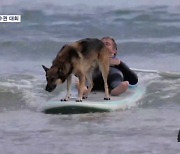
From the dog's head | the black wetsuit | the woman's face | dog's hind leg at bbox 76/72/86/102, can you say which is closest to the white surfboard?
dog's hind leg at bbox 76/72/86/102

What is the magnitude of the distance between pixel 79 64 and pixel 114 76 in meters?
1.02

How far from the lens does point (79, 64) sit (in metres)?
10.1

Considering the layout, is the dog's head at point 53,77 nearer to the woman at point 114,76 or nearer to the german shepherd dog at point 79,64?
the german shepherd dog at point 79,64

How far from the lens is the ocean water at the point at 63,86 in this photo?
332 inches

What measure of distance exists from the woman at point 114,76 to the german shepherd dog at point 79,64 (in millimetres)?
228

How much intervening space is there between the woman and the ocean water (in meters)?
0.40

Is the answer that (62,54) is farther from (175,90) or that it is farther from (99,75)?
(175,90)

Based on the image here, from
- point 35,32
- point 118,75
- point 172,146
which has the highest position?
point 35,32

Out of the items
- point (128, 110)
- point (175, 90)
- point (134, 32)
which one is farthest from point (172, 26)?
point (128, 110)

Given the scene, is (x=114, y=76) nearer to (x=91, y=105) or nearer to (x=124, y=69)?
(x=124, y=69)

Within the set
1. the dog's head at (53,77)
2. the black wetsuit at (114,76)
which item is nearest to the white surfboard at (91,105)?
the black wetsuit at (114,76)

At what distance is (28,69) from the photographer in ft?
49.2

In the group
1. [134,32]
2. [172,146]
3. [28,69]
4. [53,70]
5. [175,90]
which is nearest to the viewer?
[172,146]

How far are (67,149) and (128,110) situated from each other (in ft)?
8.33
